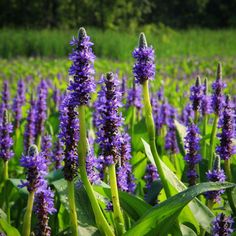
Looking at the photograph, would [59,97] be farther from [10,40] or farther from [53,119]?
[10,40]

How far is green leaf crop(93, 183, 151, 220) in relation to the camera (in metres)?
2.73

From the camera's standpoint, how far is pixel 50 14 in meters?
42.8

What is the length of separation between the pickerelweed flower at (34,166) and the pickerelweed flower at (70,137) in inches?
4.8

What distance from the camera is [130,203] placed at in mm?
2793

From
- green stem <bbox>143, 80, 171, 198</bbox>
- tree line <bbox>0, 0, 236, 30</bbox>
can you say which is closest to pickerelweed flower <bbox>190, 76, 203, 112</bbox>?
green stem <bbox>143, 80, 171, 198</bbox>

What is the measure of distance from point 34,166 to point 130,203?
70 centimetres

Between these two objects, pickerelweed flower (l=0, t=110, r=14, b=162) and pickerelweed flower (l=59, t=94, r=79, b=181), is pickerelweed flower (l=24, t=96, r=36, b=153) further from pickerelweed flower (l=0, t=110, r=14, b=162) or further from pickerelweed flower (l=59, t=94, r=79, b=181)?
pickerelweed flower (l=59, t=94, r=79, b=181)

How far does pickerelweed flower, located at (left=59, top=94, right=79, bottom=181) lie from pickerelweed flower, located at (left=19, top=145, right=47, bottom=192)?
0.40 ft

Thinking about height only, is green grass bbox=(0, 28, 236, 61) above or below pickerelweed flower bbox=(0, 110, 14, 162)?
above

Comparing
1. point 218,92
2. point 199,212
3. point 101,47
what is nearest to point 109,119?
point 199,212

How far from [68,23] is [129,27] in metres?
4.94

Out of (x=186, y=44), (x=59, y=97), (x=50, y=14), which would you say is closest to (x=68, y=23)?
(x=50, y=14)

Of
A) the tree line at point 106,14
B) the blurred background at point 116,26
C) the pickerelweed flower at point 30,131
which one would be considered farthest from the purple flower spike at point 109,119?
the tree line at point 106,14

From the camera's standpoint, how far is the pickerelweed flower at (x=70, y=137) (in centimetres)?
239
